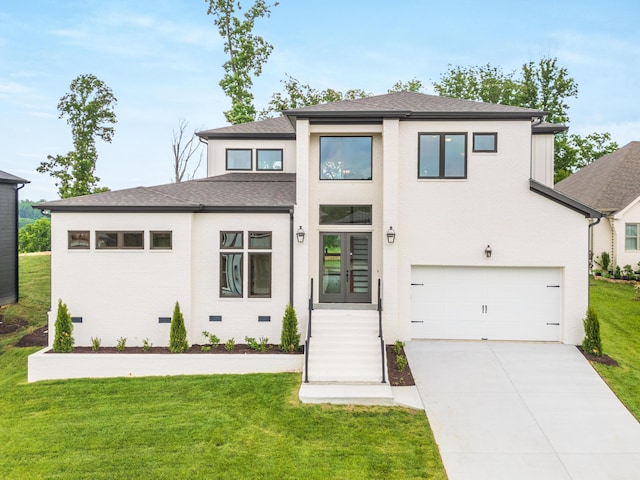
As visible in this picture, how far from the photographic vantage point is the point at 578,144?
30938mm

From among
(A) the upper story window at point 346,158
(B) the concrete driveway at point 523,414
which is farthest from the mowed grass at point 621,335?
(A) the upper story window at point 346,158

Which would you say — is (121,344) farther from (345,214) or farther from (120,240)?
(345,214)

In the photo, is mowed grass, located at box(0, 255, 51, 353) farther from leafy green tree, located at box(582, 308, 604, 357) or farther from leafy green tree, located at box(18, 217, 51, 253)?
leafy green tree, located at box(18, 217, 51, 253)

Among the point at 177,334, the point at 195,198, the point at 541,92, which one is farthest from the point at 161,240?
the point at 541,92

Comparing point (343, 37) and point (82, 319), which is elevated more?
point (343, 37)

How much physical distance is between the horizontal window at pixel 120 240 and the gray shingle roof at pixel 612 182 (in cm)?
2180

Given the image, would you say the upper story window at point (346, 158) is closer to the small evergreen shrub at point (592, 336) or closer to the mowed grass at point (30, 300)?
the small evergreen shrub at point (592, 336)

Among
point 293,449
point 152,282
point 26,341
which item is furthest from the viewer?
point 26,341

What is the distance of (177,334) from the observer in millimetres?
10141

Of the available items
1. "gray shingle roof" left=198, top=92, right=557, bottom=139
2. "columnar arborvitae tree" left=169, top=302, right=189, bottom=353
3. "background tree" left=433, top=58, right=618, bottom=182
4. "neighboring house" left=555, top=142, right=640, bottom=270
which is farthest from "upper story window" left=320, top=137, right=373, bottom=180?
"background tree" left=433, top=58, right=618, bottom=182

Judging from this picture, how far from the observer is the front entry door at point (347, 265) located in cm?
1163

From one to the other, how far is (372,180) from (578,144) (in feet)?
90.1

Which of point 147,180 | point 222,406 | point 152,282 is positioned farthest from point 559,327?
point 147,180

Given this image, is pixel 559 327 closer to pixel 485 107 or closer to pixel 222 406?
pixel 485 107
